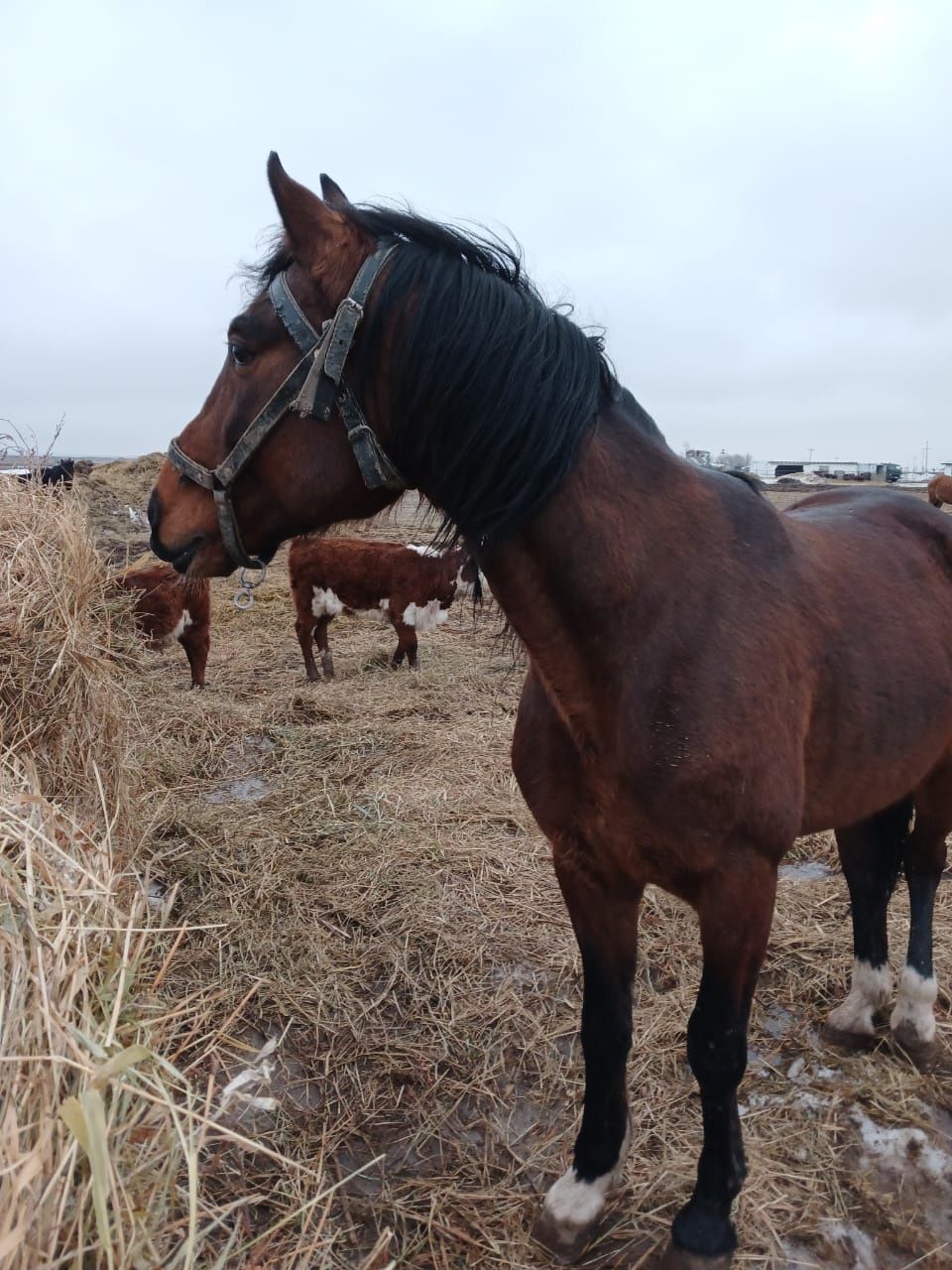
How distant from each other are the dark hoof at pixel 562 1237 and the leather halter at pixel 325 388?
75.7 inches

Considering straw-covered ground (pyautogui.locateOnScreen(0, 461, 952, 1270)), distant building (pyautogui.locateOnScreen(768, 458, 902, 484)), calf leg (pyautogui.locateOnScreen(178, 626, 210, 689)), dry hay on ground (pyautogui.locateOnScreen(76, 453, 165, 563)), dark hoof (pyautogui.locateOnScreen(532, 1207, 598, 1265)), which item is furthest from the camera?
distant building (pyautogui.locateOnScreen(768, 458, 902, 484))

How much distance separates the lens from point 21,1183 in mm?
894

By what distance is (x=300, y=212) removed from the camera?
65.7 inches

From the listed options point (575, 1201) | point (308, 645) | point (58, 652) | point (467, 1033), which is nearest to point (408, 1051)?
Result: point (467, 1033)

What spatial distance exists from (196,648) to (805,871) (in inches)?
209

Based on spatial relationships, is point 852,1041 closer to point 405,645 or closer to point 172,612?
point 405,645

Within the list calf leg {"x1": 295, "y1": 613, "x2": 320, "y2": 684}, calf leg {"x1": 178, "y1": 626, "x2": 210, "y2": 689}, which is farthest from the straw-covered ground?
calf leg {"x1": 295, "y1": 613, "x2": 320, "y2": 684}

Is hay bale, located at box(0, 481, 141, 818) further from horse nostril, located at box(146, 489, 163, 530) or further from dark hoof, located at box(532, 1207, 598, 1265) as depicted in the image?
dark hoof, located at box(532, 1207, 598, 1265)

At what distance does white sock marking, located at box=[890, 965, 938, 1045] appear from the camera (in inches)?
106

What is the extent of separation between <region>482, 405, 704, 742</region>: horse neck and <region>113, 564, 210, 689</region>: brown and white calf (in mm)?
5601

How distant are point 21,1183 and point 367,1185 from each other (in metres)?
1.64

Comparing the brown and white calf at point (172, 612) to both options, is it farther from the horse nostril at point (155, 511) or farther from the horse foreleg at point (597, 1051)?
the horse foreleg at point (597, 1051)

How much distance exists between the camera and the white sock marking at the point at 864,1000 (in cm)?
275

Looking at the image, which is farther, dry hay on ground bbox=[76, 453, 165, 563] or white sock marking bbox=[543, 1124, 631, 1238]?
dry hay on ground bbox=[76, 453, 165, 563]
